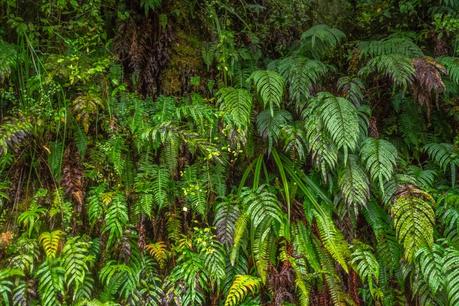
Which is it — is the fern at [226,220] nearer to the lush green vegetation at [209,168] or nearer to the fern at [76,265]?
the lush green vegetation at [209,168]

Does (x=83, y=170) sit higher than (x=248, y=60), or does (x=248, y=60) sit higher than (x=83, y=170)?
(x=248, y=60)

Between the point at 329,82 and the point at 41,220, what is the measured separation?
7.92 ft

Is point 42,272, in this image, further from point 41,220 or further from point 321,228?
point 321,228

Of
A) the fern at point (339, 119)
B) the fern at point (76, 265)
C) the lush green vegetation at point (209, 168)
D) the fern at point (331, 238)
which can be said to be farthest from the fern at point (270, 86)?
the fern at point (76, 265)

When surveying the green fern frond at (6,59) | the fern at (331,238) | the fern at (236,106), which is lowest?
the fern at (331,238)

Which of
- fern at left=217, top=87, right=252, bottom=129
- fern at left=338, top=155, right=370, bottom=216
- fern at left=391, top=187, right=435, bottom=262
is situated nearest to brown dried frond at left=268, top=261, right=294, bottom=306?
fern at left=338, top=155, right=370, bottom=216

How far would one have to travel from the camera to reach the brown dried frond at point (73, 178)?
2730 mm

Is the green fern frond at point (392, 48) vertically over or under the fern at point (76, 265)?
over

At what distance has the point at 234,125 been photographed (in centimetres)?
284

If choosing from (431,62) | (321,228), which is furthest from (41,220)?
(431,62)

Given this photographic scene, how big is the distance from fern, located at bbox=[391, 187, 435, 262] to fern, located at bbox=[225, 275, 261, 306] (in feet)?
3.05

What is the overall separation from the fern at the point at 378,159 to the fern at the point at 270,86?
0.66 metres

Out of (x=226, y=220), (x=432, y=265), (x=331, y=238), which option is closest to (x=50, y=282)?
(x=226, y=220)

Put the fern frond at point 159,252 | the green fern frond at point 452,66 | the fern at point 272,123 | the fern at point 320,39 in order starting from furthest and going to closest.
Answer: the fern at point 320,39
the green fern frond at point 452,66
the fern at point 272,123
the fern frond at point 159,252
